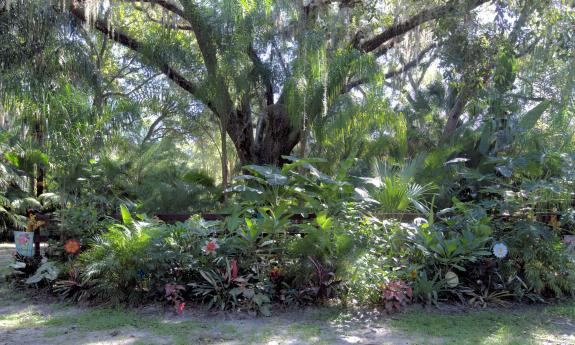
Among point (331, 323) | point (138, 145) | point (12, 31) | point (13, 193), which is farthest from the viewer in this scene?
point (138, 145)

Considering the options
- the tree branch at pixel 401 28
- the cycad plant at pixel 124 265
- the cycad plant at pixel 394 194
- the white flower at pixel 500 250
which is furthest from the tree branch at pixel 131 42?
the white flower at pixel 500 250

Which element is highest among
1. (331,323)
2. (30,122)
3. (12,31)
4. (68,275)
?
(12,31)

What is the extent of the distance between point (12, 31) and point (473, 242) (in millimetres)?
8335

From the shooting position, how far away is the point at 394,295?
16.7 feet

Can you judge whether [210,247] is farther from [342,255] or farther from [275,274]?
[342,255]

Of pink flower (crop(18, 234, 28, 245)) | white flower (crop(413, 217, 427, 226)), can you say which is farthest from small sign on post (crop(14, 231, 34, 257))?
white flower (crop(413, 217, 427, 226))

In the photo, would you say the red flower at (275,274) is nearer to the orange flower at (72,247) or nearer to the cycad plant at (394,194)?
the cycad plant at (394,194)

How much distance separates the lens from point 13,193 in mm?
13141

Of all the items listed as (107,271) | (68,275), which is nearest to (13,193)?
(68,275)

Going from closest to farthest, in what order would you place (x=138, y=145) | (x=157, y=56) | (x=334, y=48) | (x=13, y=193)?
(x=157, y=56)
(x=334, y=48)
(x=13, y=193)
(x=138, y=145)

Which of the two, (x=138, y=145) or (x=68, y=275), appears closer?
(x=68, y=275)

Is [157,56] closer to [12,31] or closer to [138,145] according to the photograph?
[12,31]

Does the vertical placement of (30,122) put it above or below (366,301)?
above

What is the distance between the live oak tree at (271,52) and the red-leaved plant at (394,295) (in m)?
4.69
